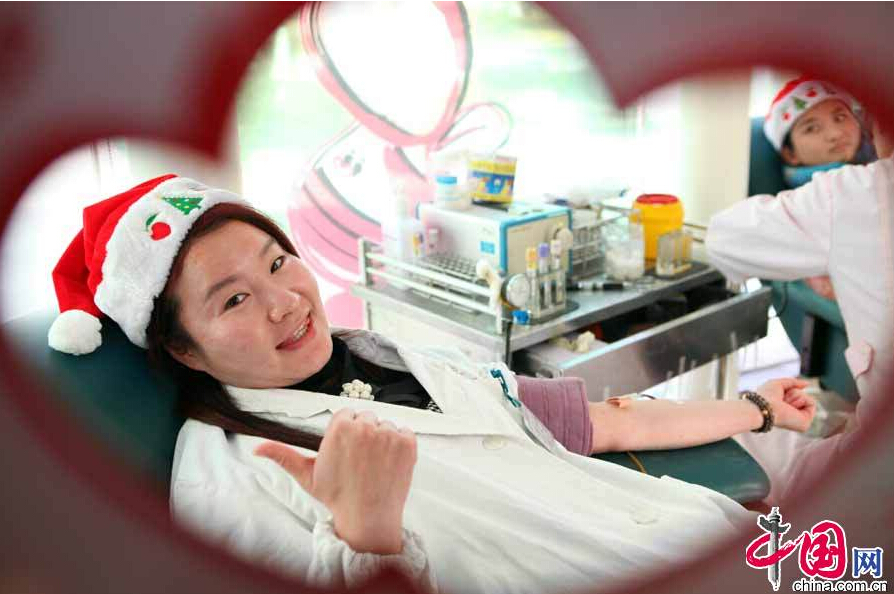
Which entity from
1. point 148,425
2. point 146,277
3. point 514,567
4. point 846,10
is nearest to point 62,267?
point 146,277

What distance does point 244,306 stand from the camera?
0.88 meters

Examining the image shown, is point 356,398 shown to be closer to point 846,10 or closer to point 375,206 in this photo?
point 375,206

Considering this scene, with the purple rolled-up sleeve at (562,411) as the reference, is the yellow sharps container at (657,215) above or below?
above

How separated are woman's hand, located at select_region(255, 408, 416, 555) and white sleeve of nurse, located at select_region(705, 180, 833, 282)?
1.04 m

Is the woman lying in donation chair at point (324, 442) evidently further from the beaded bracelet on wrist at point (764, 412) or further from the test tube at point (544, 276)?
the test tube at point (544, 276)

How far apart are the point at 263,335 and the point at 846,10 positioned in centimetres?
86

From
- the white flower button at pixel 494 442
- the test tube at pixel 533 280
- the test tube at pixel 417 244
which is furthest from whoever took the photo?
the test tube at pixel 417 244

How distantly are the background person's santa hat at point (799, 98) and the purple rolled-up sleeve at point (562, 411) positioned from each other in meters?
0.61

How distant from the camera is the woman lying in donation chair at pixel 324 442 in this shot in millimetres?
833

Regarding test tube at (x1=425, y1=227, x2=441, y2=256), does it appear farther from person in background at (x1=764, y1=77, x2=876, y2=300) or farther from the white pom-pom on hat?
the white pom-pom on hat

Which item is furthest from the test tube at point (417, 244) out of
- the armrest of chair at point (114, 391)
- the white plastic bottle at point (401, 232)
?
the armrest of chair at point (114, 391)

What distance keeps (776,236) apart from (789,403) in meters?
0.40

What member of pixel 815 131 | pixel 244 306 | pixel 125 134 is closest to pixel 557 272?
pixel 815 131

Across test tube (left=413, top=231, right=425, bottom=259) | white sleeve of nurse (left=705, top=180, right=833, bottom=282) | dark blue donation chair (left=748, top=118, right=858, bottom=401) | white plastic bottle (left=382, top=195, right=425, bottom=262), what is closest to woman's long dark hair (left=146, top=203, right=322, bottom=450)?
white plastic bottle (left=382, top=195, right=425, bottom=262)
